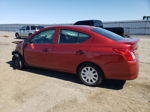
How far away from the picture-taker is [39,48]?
5.24 metres

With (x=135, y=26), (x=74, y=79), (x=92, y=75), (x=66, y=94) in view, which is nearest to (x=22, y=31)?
(x=74, y=79)

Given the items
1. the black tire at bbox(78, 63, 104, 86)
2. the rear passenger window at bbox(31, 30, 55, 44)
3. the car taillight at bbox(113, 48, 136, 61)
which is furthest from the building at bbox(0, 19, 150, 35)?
the car taillight at bbox(113, 48, 136, 61)

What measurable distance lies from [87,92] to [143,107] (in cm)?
135

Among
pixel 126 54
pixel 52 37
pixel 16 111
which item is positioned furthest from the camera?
pixel 52 37

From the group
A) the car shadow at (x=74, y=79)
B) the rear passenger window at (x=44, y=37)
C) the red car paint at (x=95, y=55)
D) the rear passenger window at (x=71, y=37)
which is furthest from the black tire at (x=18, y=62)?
the rear passenger window at (x=71, y=37)

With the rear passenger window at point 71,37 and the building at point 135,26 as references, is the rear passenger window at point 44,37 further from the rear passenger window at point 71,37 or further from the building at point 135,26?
the building at point 135,26

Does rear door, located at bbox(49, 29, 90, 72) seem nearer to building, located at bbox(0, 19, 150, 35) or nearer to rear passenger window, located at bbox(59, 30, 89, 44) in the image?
rear passenger window, located at bbox(59, 30, 89, 44)

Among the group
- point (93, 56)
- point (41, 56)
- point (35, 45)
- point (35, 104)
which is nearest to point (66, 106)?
point (35, 104)

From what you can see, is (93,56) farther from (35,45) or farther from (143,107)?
(35,45)

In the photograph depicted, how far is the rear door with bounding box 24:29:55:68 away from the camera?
508 centimetres

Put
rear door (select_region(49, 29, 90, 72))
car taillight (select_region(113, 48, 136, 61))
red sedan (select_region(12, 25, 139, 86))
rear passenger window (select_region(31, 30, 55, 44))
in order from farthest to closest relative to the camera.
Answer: rear passenger window (select_region(31, 30, 55, 44)) < rear door (select_region(49, 29, 90, 72)) < red sedan (select_region(12, 25, 139, 86)) < car taillight (select_region(113, 48, 136, 61))

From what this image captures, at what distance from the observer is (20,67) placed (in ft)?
19.5

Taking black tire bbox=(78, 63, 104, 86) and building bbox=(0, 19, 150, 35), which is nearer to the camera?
black tire bbox=(78, 63, 104, 86)

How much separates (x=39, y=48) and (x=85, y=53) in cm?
171
